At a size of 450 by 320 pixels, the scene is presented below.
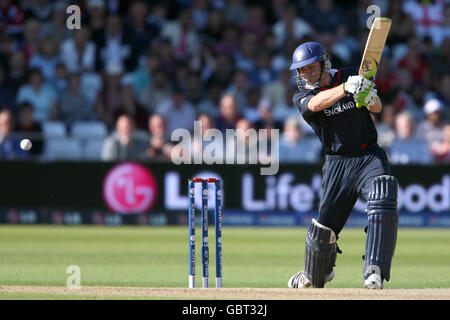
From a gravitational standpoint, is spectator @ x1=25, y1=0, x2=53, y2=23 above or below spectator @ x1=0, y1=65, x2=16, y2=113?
above

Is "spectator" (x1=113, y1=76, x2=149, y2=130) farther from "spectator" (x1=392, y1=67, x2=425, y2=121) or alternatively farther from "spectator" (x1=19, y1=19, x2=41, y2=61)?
"spectator" (x1=392, y1=67, x2=425, y2=121)

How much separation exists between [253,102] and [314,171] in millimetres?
1990

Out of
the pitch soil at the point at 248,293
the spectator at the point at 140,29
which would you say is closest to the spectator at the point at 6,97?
the spectator at the point at 140,29

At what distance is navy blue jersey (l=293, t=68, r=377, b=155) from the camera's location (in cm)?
782

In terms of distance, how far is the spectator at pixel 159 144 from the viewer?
15823mm

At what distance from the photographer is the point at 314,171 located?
15.7 metres

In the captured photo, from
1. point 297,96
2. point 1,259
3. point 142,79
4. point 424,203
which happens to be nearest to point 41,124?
point 142,79

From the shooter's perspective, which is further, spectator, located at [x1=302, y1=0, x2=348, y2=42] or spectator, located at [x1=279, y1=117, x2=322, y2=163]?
spectator, located at [x1=302, y1=0, x2=348, y2=42]

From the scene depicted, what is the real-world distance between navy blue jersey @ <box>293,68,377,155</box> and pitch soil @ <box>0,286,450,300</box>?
1206 millimetres

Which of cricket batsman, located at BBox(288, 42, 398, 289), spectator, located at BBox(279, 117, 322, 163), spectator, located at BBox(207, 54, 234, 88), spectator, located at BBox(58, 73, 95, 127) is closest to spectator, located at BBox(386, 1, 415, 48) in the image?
spectator, located at BBox(207, 54, 234, 88)

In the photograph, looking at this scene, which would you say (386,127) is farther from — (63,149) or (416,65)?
(63,149)

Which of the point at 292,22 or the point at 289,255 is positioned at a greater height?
the point at 292,22

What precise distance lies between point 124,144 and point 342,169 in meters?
8.33
